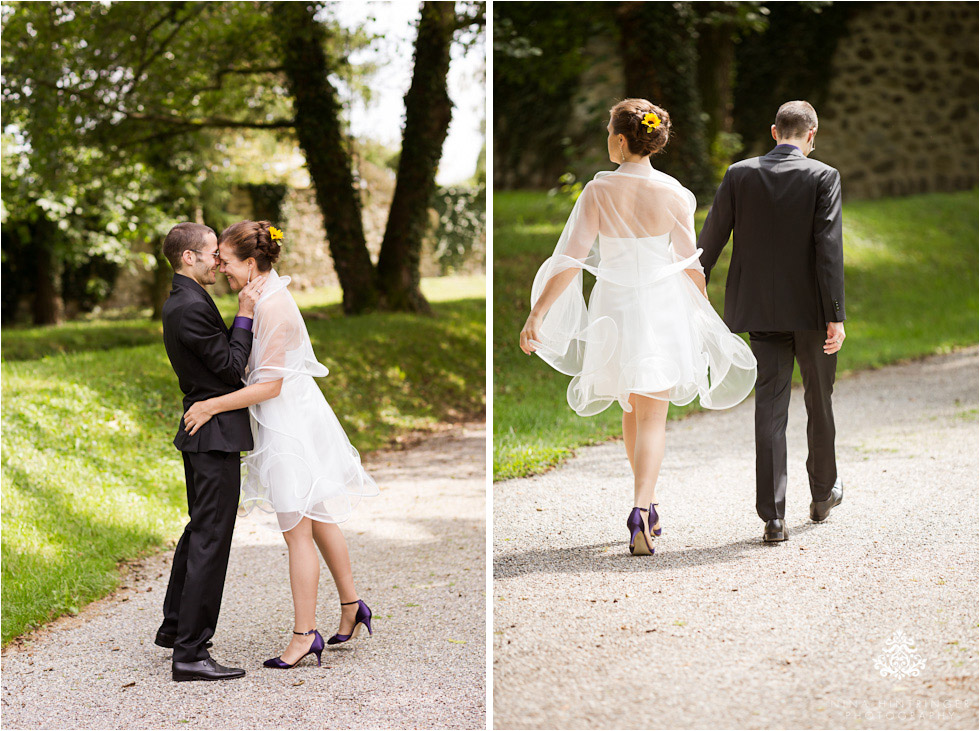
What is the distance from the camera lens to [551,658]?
2727mm

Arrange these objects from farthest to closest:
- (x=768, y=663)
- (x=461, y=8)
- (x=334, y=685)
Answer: (x=461, y=8)
(x=334, y=685)
(x=768, y=663)

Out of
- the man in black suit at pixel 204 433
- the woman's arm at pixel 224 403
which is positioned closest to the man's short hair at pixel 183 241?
the man in black suit at pixel 204 433

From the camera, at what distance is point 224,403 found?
11.3 feet

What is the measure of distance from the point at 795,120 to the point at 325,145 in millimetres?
9055

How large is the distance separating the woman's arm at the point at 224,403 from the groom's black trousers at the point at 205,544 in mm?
145

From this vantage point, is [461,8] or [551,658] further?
[461,8]

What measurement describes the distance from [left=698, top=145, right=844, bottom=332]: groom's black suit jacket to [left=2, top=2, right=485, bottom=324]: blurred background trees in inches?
315

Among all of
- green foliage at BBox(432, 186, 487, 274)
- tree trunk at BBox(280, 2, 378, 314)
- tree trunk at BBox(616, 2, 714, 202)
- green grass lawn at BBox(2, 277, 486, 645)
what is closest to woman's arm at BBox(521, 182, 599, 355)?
green grass lawn at BBox(2, 277, 486, 645)

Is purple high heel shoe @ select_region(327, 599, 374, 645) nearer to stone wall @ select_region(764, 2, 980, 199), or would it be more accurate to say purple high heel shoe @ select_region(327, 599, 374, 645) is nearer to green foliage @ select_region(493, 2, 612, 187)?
green foliage @ select_region(493, 2, 612, 187)

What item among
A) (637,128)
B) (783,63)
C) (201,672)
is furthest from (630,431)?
(783,63)

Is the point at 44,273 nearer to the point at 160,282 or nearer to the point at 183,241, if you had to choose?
the point at 160,282

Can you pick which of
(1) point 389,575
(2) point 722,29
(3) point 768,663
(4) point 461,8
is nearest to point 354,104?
(4) point 461,8

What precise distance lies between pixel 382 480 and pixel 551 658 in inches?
186

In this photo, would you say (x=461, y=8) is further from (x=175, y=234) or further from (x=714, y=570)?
(x=714, y=570)
